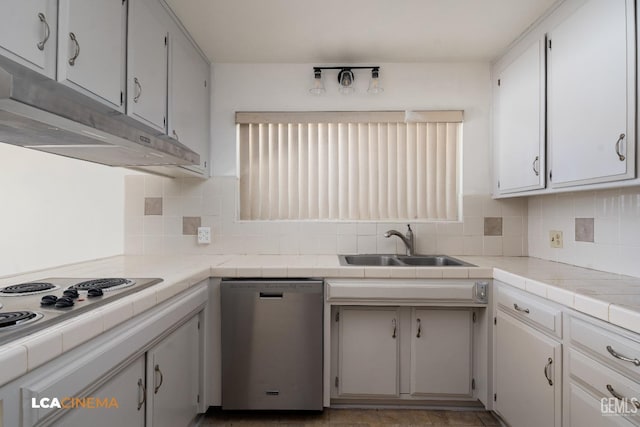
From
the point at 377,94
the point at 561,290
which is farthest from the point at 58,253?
the point at 561,290

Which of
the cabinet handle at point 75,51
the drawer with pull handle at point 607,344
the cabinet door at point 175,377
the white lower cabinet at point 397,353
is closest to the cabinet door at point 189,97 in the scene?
the cabinet handle at point 75,51

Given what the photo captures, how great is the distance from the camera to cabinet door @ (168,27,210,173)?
1.88 metres

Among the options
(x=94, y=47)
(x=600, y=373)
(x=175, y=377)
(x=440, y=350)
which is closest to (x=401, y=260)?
(x=440, y=350)

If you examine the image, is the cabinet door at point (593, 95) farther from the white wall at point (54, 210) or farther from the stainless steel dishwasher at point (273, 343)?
the white wall at point (54, 210)

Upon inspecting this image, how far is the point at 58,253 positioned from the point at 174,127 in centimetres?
135

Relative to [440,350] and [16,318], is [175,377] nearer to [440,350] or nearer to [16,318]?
[16,318]

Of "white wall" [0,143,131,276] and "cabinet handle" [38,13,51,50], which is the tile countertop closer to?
"white wall" [0,143,131,276]

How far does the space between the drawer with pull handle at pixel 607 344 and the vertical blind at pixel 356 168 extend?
133 centimetres

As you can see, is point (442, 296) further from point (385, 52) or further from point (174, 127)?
point (174, 127)

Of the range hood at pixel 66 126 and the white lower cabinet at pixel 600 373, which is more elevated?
the range hood at pixel 66 126

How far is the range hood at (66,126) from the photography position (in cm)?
75

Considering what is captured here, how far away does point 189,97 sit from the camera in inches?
81.8

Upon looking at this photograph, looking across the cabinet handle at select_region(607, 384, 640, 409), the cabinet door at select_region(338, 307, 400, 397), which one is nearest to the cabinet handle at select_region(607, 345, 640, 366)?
the cabinet handle at select_region(607, 384, 640, 409)

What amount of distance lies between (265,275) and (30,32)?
1.38 meters
